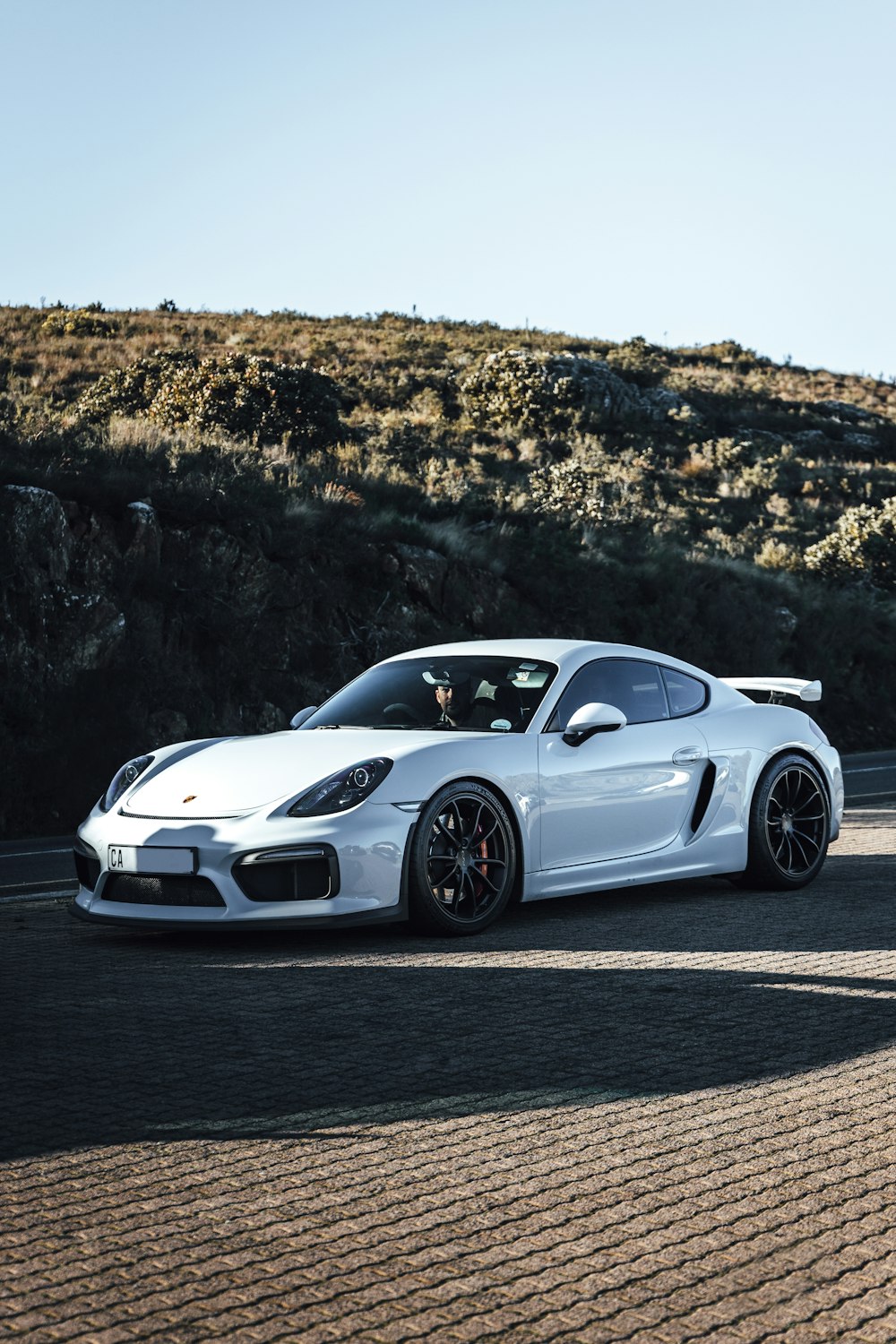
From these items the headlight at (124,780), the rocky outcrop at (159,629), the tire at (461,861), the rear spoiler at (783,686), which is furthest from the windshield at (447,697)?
the rocky outcrop at (159,629)

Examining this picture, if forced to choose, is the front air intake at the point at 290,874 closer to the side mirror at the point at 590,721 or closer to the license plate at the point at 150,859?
the license plate at the point at 150,859

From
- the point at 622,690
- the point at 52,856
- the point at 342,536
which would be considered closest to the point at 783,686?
the point at 622,690

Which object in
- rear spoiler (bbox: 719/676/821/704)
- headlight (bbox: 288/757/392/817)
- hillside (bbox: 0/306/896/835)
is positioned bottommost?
headlight (bbox: 288/757/392/817)

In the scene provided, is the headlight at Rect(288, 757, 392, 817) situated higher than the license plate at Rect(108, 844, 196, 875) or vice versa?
the headlight at Rect(288, 757, 392, 817)

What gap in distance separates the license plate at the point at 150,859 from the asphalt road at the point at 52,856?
2.38 metres

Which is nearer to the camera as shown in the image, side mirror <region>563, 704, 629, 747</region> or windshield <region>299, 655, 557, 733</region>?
side mirror <region>563, 704, 629, 747</region>

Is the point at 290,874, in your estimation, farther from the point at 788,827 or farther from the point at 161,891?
the point at 788,827

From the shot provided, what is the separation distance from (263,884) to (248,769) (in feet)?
2.52

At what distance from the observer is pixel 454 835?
7.91 m

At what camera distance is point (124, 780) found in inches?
331

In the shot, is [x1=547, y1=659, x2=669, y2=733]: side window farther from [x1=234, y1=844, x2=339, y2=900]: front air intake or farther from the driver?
[x1=234, y1=844, x2=339, y2=900]: front air intake

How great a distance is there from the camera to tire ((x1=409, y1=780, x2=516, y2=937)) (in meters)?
7.71

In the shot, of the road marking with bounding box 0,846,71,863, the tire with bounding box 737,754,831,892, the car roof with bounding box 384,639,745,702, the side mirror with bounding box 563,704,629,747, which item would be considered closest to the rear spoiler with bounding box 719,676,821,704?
the tire with bounding box 737,754,831,892

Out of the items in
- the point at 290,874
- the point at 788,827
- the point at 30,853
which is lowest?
the point at 30,853
